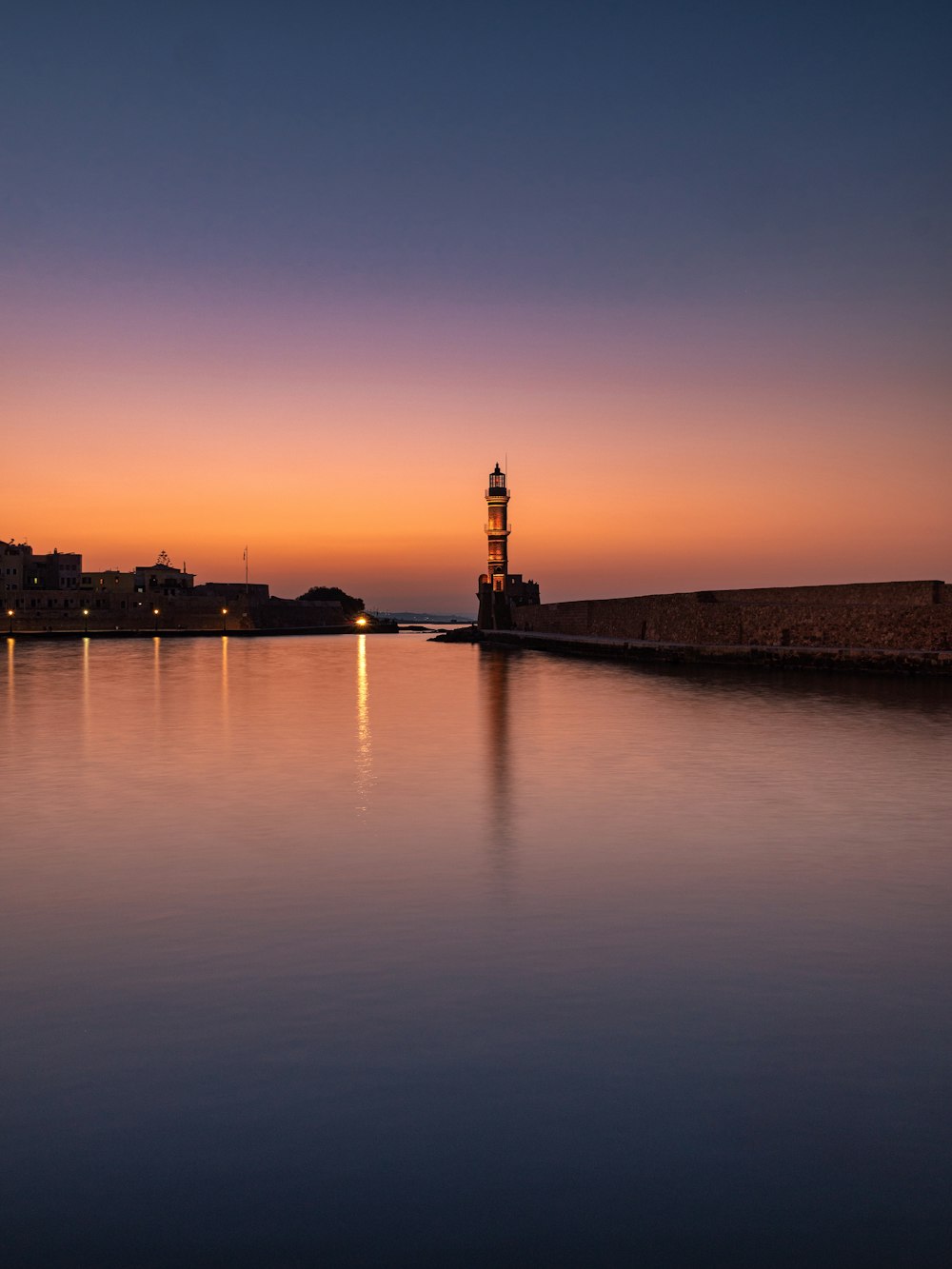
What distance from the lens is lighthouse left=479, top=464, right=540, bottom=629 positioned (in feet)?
249

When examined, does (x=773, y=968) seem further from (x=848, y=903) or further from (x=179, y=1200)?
(x=179, y=1200)

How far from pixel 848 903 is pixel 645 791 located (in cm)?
489

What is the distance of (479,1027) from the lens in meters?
4.31

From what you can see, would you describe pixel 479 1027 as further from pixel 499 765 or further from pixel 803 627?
pixel 803 627

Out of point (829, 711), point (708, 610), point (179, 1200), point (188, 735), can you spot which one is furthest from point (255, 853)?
point (708, 610)

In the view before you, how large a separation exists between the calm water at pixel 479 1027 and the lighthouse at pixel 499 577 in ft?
213

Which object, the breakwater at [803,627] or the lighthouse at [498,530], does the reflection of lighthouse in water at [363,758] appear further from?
the lighthouse at [498,530]

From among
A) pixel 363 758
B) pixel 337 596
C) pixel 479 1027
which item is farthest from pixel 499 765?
pixel 337 596

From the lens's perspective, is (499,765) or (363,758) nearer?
(499,765)

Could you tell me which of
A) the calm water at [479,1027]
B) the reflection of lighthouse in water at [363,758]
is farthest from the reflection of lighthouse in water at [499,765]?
the reflection of lighthouse in water at [363,758]

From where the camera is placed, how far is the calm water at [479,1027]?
292cm

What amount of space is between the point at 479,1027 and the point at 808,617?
3089 cm

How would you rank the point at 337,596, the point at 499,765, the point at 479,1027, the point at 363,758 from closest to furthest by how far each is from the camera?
the point at 479,1027, the point at 499,765, the point at 363,758, the point at 337,596

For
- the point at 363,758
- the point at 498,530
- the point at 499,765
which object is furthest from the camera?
the point at 498,530
